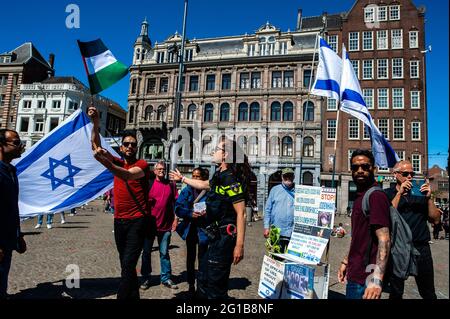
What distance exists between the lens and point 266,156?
35.1 meters

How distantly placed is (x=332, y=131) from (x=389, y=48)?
37.8 feet

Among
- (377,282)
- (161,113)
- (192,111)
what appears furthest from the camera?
(161,113)

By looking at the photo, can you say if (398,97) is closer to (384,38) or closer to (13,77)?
(384,38)

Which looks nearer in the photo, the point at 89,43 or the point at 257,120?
the point at 89,43

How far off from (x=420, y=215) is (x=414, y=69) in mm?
36938

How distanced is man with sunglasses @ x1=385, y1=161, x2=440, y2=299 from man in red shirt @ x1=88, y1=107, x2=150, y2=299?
3.06m

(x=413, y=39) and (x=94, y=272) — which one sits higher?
(x=413, y=39)

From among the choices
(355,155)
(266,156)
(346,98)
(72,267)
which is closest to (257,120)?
(266,156)

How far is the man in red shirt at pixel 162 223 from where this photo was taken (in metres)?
5.38

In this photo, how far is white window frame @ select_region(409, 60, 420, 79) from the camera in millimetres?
33500

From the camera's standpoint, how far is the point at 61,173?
200 inches

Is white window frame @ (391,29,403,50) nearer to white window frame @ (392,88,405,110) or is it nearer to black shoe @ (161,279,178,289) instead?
white window frame @ (392,88,405,110)

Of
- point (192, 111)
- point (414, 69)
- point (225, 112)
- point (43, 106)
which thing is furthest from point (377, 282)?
point (43, 106)

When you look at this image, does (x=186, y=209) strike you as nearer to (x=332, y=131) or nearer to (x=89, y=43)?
(x=89, y=43)
